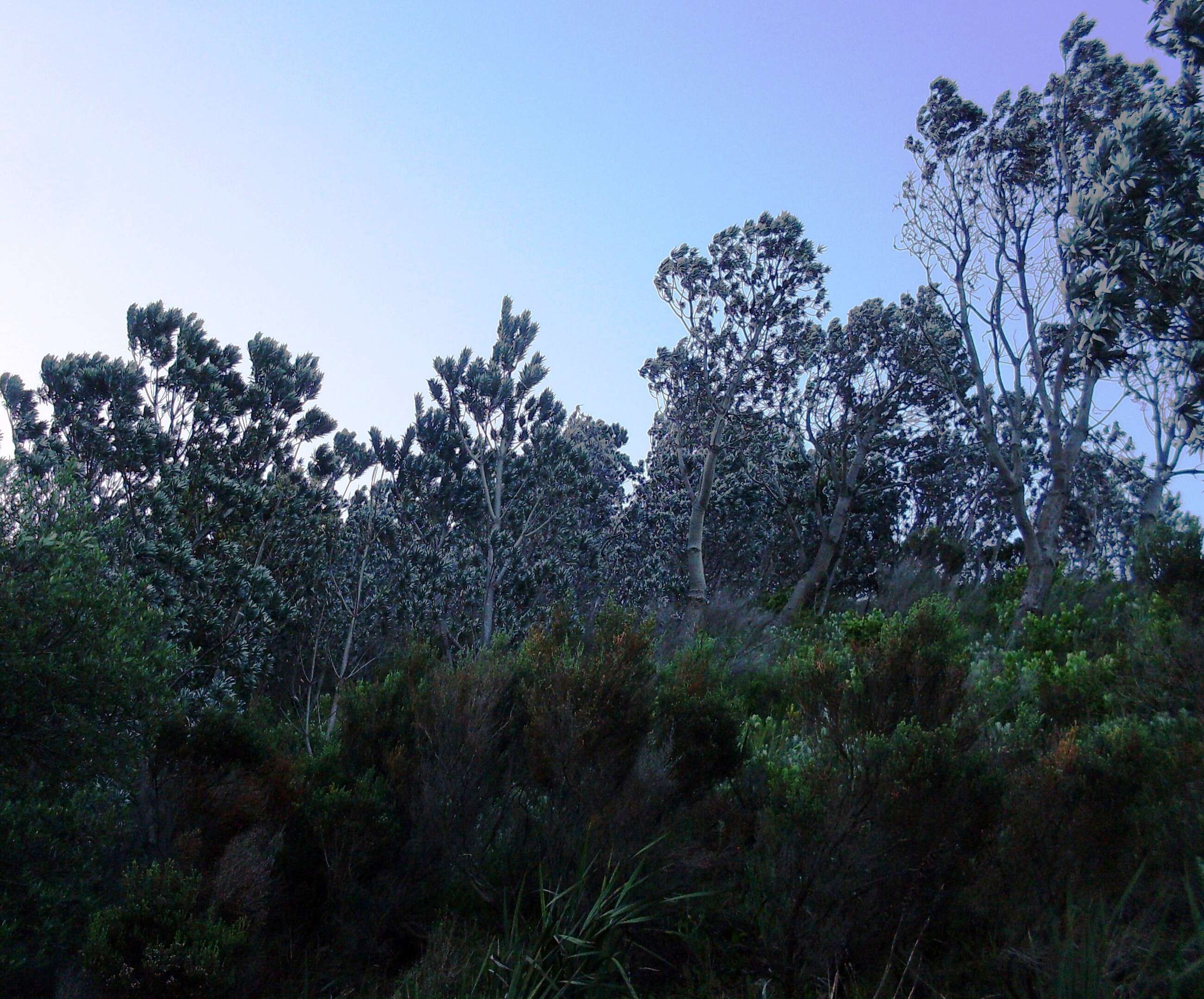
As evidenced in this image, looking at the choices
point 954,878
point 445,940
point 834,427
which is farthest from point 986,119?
point 445,940

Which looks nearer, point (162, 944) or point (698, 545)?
point (162, 944)

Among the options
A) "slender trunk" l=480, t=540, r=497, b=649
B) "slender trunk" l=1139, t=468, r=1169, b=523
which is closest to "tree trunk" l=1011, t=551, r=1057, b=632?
"slender trunk" l=1139, t=468, r=1169, b=523

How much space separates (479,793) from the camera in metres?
6.61

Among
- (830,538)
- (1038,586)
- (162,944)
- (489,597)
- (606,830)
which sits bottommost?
(162,944)

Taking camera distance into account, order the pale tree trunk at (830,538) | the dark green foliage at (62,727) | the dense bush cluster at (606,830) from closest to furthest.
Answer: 1. the dense bush cluster at (606,830)
2. the dark green foliage at (62,727)
3. the pale tree trunk at (830,538)

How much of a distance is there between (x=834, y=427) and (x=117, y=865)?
64.8 ft

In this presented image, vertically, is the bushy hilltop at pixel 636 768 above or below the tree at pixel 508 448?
below

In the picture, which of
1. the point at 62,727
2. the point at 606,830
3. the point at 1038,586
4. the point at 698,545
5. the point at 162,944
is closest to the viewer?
the point at 162,944

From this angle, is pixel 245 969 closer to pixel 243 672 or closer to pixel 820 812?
pixel 820 812

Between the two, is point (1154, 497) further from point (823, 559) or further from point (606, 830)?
point (606, 830)

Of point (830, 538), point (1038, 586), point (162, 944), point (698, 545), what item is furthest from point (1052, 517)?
point (162, 944)

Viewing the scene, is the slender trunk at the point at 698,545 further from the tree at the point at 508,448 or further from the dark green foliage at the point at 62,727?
the dark green foliage at the point at 62,727

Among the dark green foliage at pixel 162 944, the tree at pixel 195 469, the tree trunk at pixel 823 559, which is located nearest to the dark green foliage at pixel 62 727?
the dark green foliage at pixel 162 944

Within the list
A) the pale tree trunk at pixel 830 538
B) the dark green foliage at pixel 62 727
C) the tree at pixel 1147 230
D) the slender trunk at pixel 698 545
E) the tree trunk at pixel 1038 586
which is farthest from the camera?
the pale tree trunk at pixel 830 538
